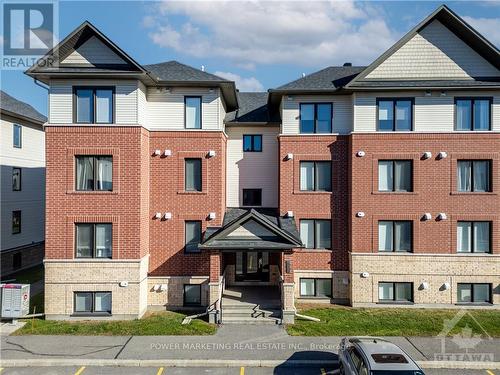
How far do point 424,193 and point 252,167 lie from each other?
8234mm

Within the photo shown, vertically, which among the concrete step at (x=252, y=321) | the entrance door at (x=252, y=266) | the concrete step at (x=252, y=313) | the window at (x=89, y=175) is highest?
the window at (x=89, y=175)

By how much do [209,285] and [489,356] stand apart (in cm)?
1017

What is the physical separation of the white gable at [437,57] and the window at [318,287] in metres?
9.91

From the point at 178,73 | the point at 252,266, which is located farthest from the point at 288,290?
the point at 178,73

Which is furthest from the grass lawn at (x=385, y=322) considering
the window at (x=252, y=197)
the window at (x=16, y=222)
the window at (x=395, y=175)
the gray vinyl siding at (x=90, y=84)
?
the window at (x=16, y=222)

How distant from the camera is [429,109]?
1789 centimetres

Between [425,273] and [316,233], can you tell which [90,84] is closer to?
[316,233]

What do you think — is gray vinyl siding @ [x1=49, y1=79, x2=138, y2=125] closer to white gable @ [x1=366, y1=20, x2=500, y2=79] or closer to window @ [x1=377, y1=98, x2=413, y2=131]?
window @ [x1=377, y1=98, x2=413, y2=131]

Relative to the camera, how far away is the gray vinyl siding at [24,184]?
994 inches

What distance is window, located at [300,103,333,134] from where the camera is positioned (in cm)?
1880

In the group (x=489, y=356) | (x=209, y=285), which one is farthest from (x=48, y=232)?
(x=489, y=356)

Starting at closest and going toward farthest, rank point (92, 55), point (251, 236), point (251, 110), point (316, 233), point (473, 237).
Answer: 1. point (92, 55)
2. point (251, 236)
3. point (473, 237)
4. point (316, 233)
5. point (251, 110)

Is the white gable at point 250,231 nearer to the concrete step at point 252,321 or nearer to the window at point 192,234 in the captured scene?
the window at point 192,234

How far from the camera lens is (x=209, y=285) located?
16.6m
